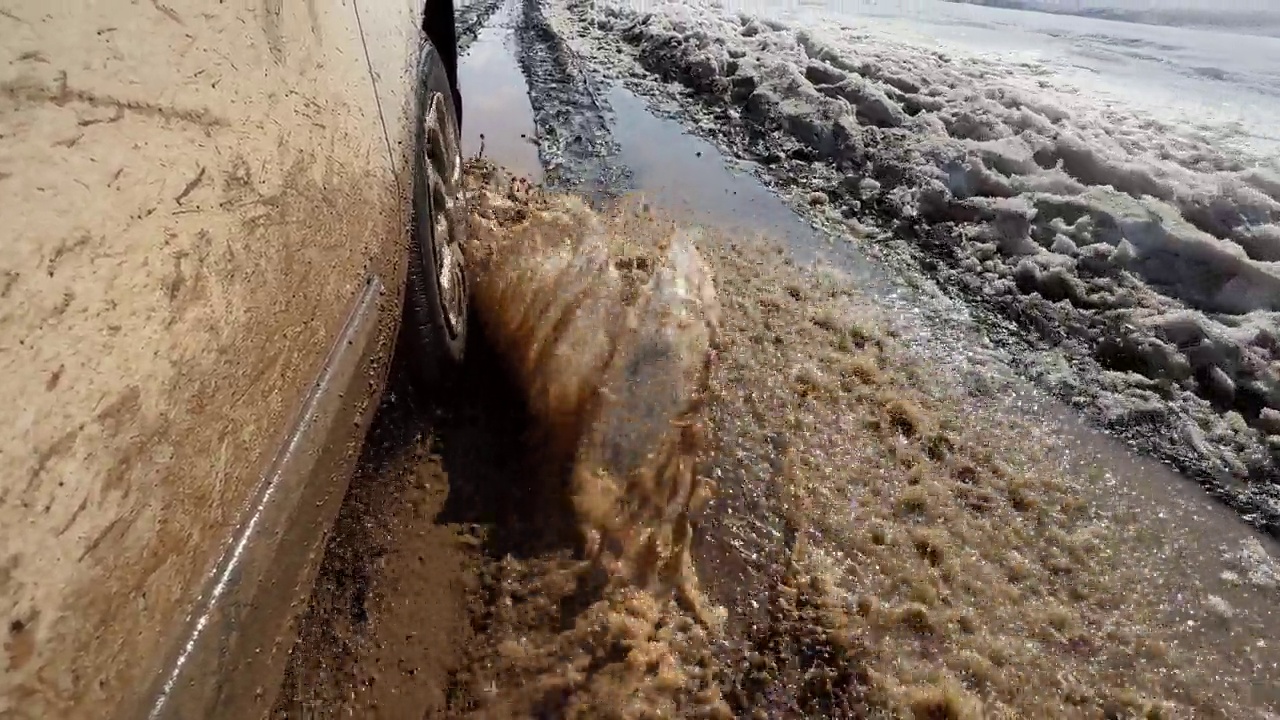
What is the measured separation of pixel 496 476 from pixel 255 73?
183cm

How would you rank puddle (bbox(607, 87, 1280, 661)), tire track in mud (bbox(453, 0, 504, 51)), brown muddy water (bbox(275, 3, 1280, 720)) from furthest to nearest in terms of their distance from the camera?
1. tire track in mud (bbox(453, 0, 504, 51))
2. puddle (bbox(607, 87, 1280, 661))
3. brown muddy water (bbox(275, 3, 1280, 720))

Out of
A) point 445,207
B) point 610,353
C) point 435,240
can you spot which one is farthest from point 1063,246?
point 435,240

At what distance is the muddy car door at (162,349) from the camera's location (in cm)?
94

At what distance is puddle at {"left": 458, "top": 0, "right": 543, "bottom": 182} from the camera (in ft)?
19.5

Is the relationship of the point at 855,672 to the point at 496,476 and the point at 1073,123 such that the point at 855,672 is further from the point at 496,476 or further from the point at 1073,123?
the point at 1073,123

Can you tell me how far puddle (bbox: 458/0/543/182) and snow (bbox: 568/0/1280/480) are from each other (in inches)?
71.9

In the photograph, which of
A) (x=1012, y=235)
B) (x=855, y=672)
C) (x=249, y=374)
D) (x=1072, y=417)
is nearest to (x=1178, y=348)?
(x=1072, y=417)

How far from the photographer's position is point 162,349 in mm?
1156

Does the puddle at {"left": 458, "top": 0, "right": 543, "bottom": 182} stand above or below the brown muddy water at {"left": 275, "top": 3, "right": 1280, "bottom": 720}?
above

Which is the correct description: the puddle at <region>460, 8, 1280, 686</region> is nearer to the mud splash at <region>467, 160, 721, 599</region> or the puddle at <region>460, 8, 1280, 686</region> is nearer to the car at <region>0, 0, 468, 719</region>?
the mud splash at <region>467, 160, 721, 599</region>

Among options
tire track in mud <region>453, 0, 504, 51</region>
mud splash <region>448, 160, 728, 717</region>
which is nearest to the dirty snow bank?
mud splash <region>448, 160, 728, 717</region>

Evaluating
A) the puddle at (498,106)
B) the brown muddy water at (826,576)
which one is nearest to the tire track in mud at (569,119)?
the puddle at (498,106)

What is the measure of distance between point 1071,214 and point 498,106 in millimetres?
4755

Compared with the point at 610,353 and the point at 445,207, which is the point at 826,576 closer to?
the point at 610,353
